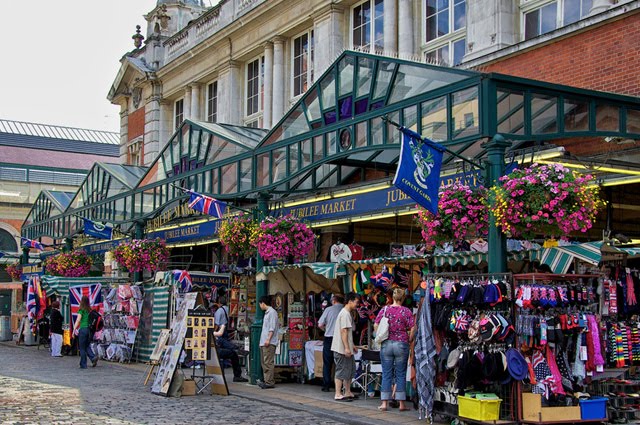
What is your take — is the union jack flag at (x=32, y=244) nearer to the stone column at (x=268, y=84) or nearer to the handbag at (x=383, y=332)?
the stone column at (x=268, y=84)

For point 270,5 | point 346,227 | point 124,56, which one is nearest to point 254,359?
point 346,227

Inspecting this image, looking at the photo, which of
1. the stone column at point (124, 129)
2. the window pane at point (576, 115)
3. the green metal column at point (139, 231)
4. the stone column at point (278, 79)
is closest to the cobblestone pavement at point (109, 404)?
the green metal column at point (139, 231)

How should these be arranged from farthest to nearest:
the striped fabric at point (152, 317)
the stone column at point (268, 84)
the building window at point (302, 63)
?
the stone column at point (268, 84), the building window at point (302, 63), the striped fabric at point (152, 317)

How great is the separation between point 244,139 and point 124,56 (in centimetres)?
1676

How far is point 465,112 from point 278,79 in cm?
1366

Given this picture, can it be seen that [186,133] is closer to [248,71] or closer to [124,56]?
[248,71]

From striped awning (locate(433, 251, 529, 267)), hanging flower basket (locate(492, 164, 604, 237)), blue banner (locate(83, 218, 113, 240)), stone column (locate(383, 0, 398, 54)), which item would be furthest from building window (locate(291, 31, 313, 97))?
hanging flower basket (locate(492, 164, 604, 237))

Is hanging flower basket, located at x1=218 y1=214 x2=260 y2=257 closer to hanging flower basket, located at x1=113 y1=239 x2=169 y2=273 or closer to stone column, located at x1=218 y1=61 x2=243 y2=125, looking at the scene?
hanging flower basket, located at x1=113 y1=239 x2=169 y2=273

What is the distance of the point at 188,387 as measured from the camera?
14.5 metres

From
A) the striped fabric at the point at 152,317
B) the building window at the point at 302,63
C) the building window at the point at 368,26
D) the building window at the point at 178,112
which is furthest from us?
the building window at the point at 178,112

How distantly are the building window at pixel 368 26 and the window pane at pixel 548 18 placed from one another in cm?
480

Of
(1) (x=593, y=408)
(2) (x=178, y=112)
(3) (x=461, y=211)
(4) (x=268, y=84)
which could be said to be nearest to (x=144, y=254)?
(4) (x=268, y=84)

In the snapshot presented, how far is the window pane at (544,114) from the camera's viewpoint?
11.8 meters

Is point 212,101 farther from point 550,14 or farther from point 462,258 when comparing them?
point 462,258
